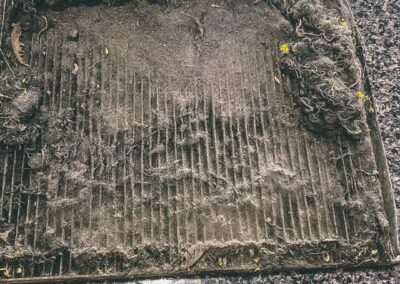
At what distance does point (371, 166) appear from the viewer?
1.95 metres

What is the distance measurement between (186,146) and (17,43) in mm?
877

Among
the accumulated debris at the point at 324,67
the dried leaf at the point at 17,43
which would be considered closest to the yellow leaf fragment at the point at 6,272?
the dried leaf at the point at 17,43

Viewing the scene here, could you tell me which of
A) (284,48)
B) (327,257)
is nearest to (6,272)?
(327,257)

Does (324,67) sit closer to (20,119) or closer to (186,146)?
(186,146)

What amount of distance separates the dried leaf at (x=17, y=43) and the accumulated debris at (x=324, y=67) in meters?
1.15

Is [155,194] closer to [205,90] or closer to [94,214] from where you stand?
[94,214]

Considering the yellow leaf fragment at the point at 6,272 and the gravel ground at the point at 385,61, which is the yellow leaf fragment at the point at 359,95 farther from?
the yellow leaf fragment at the point at 6,272

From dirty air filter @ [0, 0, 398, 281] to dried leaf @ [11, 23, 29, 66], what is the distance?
0.02 meters

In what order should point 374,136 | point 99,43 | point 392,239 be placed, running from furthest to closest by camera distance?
point 99,43
point 374,136
point 392,239

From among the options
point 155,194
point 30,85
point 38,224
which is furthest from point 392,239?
point 30,85

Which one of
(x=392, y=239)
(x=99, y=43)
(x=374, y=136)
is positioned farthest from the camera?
(x=99, y=43)

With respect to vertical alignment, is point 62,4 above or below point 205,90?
above

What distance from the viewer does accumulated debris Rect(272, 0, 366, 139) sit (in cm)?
196

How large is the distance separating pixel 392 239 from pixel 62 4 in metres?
1.74
